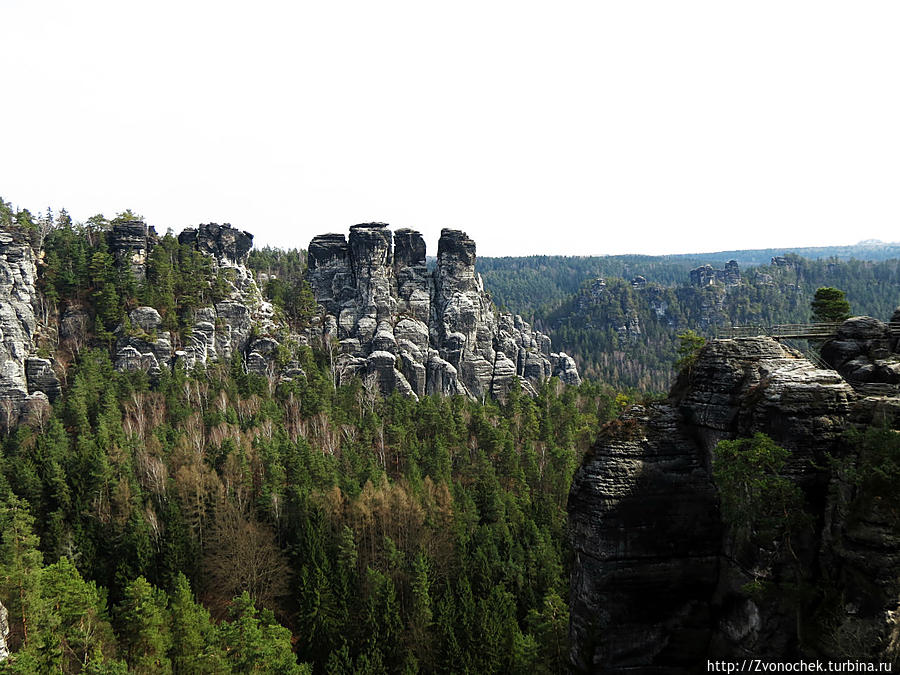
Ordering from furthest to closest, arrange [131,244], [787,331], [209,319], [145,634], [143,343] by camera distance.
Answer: [131,244] < [209,319] < [143,343] < [145,634] < [787,331]

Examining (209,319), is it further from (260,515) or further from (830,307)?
(830,307)

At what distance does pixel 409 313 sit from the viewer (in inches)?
4134

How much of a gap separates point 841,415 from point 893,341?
7454 mm

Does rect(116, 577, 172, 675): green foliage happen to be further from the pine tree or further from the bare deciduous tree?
the bare deciduous tree

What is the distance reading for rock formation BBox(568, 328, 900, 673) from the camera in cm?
1998

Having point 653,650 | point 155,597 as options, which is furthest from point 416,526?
point 653,650

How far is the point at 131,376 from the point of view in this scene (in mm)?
76188

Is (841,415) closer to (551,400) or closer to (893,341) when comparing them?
(893,341)

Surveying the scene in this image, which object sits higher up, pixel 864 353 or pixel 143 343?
pixel 864 353

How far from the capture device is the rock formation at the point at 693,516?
19984 millimetres

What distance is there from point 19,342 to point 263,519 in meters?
50.4

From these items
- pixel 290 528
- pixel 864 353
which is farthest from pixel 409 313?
pixel 864 353

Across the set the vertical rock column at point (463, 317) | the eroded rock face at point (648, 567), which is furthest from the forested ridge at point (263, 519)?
the vertical rock column at point (463, 317)

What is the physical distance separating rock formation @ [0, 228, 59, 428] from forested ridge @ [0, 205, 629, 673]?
7.70 feet
